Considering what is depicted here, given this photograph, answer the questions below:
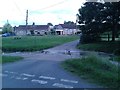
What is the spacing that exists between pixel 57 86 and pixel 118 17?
93.0ft

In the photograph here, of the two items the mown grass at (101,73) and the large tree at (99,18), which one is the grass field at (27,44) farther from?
the mown grass at (101,73)

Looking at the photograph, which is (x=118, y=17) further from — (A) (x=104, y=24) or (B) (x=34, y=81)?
(B) (x=34, y=81)

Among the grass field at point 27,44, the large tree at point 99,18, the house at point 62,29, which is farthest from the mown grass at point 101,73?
the house at point 62,29

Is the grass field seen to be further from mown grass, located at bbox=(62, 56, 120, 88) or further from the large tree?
mown grass, located at bbox=(62, 56, 120, 88)

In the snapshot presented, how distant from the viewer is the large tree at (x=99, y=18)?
3769cm

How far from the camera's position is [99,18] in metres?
39.5

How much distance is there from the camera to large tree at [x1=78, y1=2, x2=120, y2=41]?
3769 centimetres

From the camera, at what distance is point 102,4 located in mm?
38625

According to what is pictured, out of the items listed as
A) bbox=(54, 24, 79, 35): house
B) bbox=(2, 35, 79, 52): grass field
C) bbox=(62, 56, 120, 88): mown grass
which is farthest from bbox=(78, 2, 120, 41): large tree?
bbox=(54, 24, 79, 35): house

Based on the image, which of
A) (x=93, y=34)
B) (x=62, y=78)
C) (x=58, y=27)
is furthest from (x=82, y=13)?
(x=58, y=27)

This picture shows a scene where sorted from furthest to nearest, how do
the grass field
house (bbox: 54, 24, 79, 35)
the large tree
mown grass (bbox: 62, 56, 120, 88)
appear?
house (bbox: 54, 24, 79, 35)
the grass field
the large tree
mown grass (bbox: 62, 56, 120, 88)

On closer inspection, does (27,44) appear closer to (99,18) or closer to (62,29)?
(99,18)

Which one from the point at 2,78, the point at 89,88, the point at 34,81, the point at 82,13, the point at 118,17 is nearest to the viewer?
the point at 89,88

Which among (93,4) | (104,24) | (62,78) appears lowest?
(62,78)
